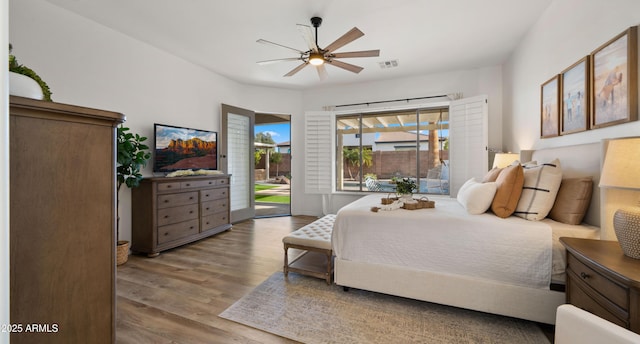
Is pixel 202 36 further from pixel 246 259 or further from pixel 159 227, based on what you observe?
pixel 246 259

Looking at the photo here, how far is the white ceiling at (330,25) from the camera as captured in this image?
2.58 metres

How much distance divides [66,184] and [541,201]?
2651 mm

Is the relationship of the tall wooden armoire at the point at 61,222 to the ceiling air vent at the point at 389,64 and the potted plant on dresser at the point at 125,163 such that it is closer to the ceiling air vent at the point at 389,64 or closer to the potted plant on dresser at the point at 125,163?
the potted plant on dresser at the point at 125,163

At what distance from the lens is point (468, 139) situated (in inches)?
160

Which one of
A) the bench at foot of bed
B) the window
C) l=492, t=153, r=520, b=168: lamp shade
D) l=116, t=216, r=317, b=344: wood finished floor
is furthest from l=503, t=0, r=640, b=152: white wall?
l=116, t=216, r=317, b=344: wood finished floor

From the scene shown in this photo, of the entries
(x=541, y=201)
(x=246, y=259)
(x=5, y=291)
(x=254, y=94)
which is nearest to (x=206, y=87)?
(x=254, y=94)

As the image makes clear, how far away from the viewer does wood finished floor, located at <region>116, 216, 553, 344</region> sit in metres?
1.74

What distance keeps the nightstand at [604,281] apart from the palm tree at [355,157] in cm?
399

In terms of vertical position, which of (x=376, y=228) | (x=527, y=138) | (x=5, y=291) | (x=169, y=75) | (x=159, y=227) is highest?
(x=169, y=75)

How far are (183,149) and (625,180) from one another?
4.44 metres

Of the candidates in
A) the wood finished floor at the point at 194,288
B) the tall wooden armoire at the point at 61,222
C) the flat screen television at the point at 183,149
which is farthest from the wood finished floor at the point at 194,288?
the flat screen television at the point at 183,149

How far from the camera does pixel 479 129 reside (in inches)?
154

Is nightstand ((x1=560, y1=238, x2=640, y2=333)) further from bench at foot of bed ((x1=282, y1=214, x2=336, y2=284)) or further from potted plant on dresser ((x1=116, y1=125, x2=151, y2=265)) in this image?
potted plant on dresser ((x1=116, y1=125, x2=151, y2=265))

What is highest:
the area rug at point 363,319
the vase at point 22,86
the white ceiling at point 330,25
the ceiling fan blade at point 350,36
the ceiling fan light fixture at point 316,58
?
the white ceiling at point 330,25
